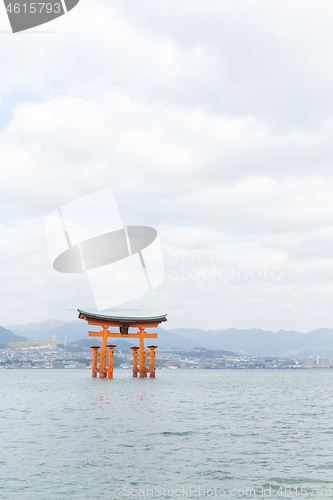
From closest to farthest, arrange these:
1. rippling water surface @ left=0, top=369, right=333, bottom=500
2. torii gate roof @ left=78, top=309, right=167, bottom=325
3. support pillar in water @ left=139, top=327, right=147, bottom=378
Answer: rippling water surface @ left=0, top=369, right=333, bottom=500 < torii gate roof @ left=78, top=309, right=167, bottom=325 < support pillar in water @ left=139, top=327, right=147, bottom=378

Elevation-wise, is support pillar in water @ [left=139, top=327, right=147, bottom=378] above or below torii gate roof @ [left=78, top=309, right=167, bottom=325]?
below

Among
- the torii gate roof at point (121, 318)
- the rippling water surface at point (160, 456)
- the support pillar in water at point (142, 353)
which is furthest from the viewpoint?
the support pillar in water at point (142, 353)

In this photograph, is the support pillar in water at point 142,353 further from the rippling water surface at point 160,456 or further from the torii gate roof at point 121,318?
the rippling water surface at point 160,456

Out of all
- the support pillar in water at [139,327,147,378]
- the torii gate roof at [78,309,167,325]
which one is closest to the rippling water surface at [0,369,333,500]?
the torii gate roof at [78,309,167,325]

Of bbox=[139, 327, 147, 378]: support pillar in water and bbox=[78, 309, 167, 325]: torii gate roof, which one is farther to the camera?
bbox=[139, 327, 147, 378]: support pillar in water

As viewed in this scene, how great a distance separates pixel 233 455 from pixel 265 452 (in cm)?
140

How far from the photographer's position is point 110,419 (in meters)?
23.0

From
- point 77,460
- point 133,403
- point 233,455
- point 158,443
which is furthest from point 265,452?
point 133,403

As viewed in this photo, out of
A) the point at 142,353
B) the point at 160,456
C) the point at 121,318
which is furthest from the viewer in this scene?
the point at 142,353

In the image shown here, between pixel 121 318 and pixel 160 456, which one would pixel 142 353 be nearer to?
pixel 121 318

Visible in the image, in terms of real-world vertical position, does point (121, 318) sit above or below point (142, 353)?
above

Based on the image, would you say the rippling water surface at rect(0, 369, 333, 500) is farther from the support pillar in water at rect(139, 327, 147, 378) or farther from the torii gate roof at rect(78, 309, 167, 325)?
the support pillar in water at rect(139, 327, 147, 378)

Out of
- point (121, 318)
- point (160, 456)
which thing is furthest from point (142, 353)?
point (160, 456)

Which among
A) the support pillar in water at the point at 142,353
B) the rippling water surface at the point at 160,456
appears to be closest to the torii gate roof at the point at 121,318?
the support pillar in water at the point at 142,353
